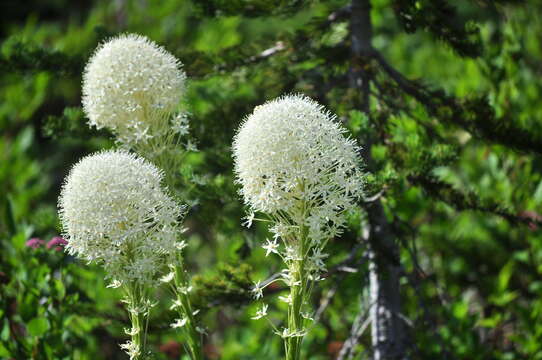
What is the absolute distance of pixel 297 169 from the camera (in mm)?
1746

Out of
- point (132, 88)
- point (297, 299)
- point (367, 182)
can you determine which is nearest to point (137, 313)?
point (297, 299)

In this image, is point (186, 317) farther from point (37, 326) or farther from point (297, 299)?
point (37, 326)

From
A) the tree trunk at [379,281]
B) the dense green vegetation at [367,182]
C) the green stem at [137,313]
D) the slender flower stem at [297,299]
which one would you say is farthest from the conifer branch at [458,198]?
the green stem at [137,313]

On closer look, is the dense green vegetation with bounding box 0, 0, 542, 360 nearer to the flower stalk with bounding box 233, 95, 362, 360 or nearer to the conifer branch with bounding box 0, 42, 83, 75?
the conifer branch with bounding box 0, 42, 83, 75

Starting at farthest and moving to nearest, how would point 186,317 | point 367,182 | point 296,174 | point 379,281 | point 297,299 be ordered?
point 379,281 < point 367,182 < point 186,317 < point 297,299 < point 296,174

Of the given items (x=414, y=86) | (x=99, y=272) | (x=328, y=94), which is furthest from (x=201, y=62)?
(x=99, y=272)

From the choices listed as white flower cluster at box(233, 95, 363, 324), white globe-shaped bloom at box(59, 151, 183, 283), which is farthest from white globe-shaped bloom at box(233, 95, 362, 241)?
white globe-shaped bloom at box(59, 151, 183, 283)

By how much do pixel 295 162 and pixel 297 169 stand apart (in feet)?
0.08

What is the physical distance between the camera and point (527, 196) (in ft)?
12.4

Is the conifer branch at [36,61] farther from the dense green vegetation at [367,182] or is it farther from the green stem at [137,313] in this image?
the green stem at [137,313]

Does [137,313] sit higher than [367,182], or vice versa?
[367,182]

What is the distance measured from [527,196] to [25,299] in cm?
290

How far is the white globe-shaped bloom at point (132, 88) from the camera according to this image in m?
2.17

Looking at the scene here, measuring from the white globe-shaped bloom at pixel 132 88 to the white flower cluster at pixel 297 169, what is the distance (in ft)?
1.59
